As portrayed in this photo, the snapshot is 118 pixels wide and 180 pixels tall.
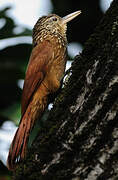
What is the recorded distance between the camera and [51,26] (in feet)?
16.4

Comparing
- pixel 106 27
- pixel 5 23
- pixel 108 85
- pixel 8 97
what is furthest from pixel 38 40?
pixel 108 85

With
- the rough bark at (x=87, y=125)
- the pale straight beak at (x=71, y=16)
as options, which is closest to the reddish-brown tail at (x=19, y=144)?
the rough bark at (x=87, y=125)

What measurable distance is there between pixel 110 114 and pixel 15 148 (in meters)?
1.57

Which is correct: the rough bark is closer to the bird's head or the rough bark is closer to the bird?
the bird

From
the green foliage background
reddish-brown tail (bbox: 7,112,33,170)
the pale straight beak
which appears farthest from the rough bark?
the pale straight beak

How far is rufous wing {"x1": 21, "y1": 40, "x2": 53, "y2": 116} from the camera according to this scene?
3943mm

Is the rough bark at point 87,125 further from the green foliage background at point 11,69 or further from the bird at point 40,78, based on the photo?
the green foliage background at point 11,69

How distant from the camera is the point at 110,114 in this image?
1.83 metres

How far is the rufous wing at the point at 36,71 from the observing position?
3943 millimetres

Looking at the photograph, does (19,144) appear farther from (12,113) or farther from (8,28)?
(8,28)

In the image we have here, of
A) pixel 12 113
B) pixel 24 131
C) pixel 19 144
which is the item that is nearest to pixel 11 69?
pixel 12 113

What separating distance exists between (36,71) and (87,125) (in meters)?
2.27

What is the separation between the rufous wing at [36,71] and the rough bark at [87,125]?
1.66 meters

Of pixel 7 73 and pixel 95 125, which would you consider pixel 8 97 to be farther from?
pixel 95 125
